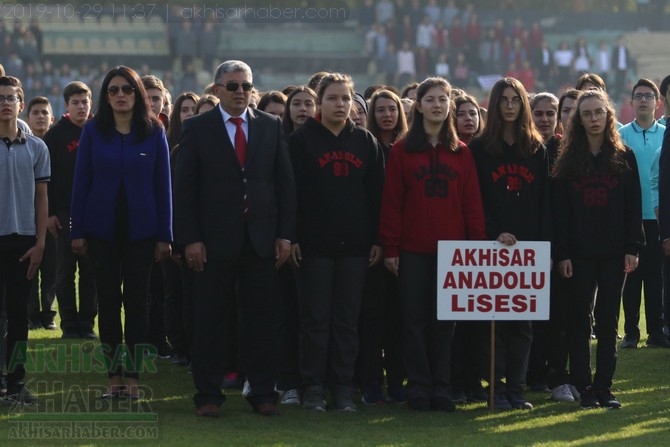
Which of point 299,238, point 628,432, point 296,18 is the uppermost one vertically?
point 296,18

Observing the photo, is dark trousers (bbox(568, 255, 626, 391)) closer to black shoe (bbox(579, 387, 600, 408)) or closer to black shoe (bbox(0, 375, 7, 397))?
black shoe (bbox(579, 387, 600, 408))

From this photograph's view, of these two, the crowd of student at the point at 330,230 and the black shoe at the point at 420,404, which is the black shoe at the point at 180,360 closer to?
the crowd of student at the point at 330,230

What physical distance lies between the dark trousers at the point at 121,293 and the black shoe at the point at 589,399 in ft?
9.97

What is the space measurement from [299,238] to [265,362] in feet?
2.91

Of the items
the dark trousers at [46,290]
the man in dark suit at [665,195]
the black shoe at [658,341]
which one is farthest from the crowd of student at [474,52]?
the man in dark suit at [665,195]

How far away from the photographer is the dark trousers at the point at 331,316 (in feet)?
30.4

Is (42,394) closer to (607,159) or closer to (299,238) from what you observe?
(299,238)

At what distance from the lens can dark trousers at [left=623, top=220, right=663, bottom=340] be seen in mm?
12375

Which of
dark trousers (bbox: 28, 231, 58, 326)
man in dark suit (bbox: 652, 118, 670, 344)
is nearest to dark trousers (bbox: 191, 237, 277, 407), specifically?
man in dark suit (bbox: 652, 118, 670, 344)

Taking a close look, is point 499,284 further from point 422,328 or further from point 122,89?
point 122,89

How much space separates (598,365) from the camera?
9359 mm

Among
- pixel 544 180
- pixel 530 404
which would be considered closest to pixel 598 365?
pixel 530 404

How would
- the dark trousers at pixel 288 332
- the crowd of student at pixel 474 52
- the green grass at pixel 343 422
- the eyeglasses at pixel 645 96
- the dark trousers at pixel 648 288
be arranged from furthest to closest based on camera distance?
1. the crowd of student at pixel 474 52
2. the eyeglasses at pixel 645 96
3. the dark trousers at pixel 648 288
4. the dark trousers at pixel 288 332
5. the green grass at pixel 343 422

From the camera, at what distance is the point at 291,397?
958 cm
